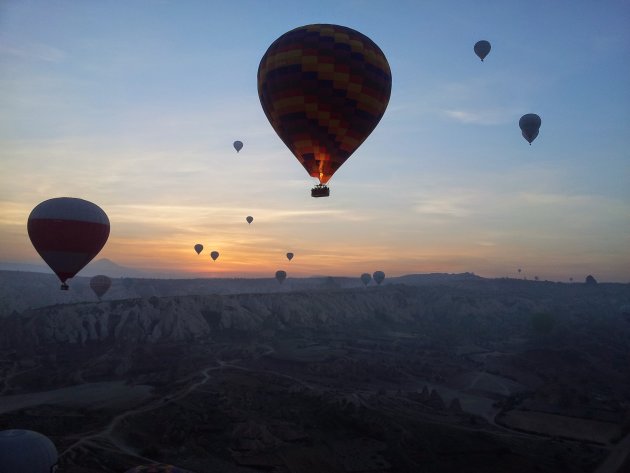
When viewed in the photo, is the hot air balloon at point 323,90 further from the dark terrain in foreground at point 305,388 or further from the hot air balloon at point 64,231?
the dark terrain in foreground at point 305,388

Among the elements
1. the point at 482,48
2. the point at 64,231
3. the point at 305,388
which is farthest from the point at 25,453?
the point at 482,48

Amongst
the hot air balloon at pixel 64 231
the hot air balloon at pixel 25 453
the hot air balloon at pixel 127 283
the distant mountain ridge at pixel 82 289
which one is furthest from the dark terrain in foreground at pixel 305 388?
the hot air balloon at pixel 127 283

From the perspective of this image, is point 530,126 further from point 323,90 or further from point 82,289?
point 82,289

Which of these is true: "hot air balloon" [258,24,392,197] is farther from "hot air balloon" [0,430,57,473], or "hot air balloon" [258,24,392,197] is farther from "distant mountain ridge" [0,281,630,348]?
"distant mountain ridge" [0,281,630,348]

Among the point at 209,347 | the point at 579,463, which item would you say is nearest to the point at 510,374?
the point at 579,463

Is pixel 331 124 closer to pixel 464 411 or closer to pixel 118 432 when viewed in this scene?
pixel 118 432

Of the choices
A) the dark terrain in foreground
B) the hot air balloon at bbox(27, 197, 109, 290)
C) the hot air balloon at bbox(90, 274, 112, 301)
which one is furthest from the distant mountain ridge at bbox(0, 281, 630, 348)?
the hot air balloon at bbox(27, 197, 109, 290)
